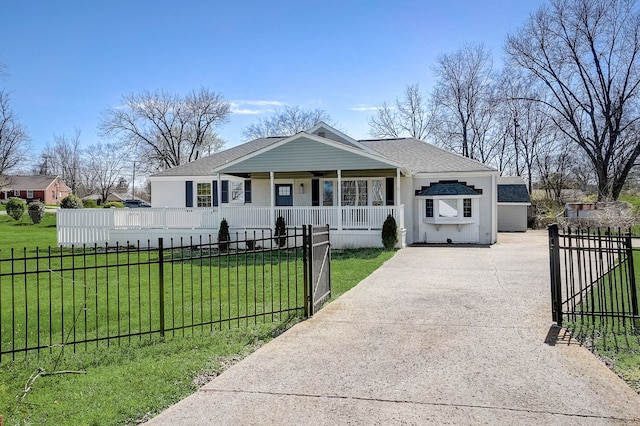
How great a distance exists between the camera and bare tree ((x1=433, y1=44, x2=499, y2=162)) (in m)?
37.8

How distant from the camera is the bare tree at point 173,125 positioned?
45.3m

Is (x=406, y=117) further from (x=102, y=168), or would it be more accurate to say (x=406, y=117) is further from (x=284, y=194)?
(x=102, y=168)

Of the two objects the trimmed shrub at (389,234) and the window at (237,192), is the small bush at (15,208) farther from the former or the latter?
the trimmed shrub at (389,234)

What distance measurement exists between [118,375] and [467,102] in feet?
127

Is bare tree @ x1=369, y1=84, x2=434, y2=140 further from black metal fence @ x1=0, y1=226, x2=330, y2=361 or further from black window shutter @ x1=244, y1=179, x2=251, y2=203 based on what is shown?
black metal fence @ x1=0, y1=226, x2=330, y2=361

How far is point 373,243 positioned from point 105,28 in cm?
1159

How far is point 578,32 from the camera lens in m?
29.6

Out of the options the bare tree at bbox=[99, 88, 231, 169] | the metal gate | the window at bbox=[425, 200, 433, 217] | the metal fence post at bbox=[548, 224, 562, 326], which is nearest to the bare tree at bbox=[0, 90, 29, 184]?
the bare tree at bbox=[99, 88, 231, 169]

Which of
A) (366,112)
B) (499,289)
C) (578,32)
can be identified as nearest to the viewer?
(499,289)

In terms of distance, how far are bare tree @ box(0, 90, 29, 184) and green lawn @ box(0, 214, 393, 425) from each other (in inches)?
1680

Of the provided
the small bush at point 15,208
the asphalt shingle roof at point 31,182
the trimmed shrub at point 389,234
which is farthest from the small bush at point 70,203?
the asphalt shingle roof at point 31,182

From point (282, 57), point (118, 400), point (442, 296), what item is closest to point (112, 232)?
point (282, 57)

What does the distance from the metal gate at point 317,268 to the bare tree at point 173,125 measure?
134ft

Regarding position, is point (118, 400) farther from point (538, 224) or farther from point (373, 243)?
point (538, 224)
